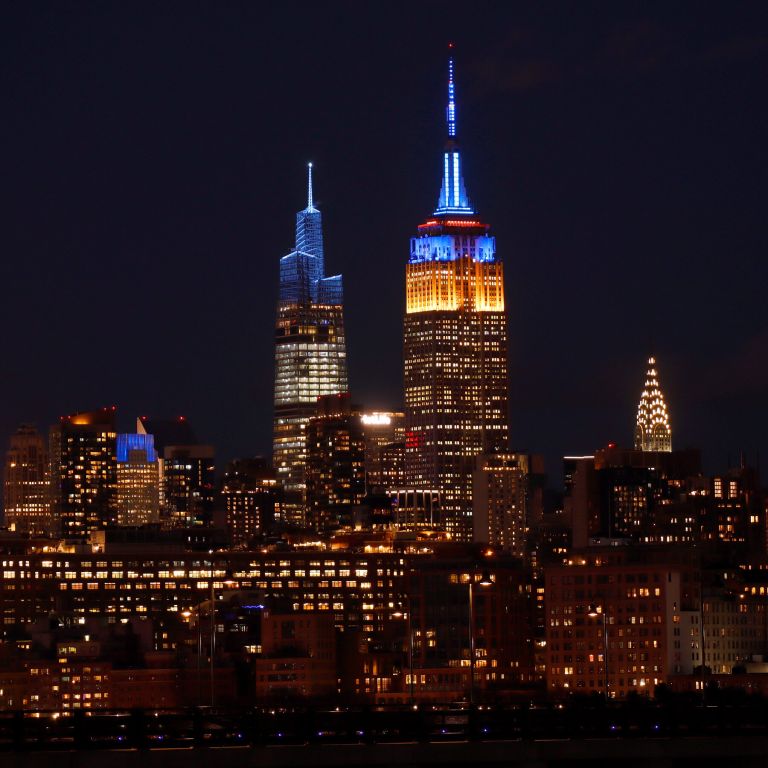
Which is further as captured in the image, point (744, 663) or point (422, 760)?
point (744, 663)

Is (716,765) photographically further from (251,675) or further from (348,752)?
(251,675)

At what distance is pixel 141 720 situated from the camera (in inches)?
2082

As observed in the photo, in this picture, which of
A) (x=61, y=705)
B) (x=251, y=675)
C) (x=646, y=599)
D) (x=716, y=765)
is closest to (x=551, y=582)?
(x=646, y=599)

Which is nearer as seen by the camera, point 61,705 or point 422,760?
point 422,760

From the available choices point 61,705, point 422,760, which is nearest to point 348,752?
point 422,760

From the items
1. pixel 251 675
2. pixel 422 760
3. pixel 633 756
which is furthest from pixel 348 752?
pixel 251 675

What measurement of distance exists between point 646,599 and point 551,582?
8.40m

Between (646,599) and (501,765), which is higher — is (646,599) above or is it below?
above

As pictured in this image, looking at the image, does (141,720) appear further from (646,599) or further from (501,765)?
(646,599)

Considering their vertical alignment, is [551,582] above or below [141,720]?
above

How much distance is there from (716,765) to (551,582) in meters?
145

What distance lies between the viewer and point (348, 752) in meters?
53.4

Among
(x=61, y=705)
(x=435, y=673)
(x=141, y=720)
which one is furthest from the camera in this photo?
(x=435, y=673)

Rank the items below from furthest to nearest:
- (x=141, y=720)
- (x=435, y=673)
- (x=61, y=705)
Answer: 1. (x=435, y=673)
2. (x=61, y=705)
3. (x=141, y=720)
